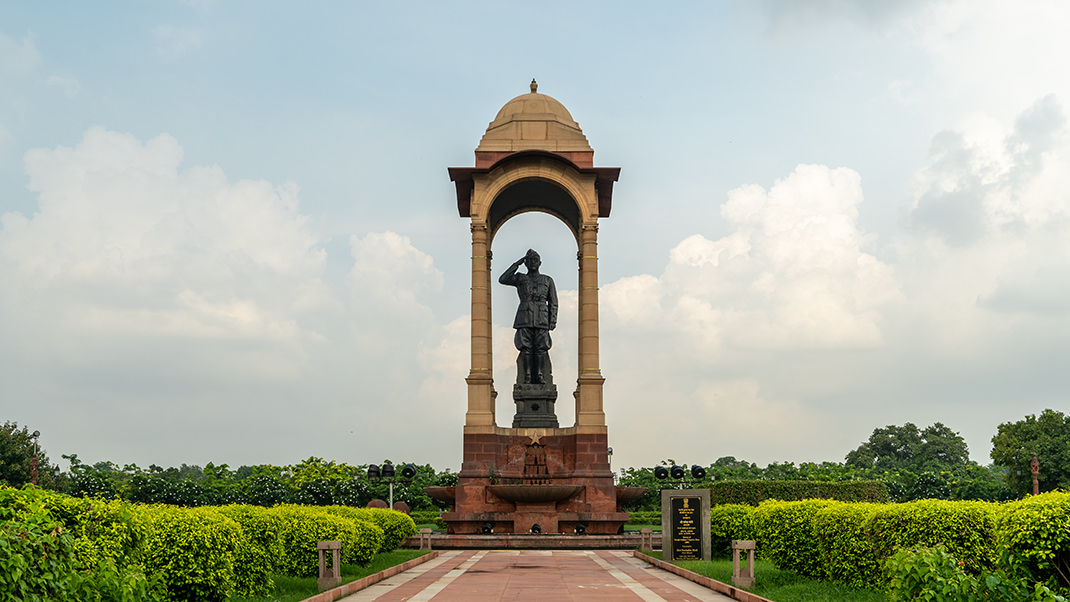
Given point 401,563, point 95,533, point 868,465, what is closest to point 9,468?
point 401,563

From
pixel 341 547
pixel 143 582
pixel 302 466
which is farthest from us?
pixel 302 466

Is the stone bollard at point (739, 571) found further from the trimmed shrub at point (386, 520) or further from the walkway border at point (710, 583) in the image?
the trimmed shrub at point (386, 520)

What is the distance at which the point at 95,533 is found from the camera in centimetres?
717

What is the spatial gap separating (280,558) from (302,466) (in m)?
27.9

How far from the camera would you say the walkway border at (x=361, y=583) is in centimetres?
1154

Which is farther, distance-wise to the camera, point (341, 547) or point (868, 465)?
point (868, 465)

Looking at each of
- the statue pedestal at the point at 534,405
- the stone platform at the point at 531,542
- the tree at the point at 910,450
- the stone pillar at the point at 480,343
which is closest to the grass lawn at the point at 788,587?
the stone platform at the point at 531,542

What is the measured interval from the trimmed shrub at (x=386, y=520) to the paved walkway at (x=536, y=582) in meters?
0.91

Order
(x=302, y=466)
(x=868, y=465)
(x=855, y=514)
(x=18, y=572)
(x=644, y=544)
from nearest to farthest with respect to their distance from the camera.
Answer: (x=18, y=572) → (x=855, y=514) → (x=644, y=544) → (x=302, y=466) → (x=868, y=465)

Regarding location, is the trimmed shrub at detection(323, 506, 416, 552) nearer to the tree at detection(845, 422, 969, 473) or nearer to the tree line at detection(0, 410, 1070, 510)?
the tree line at detection(0, 410, 1070, 510)

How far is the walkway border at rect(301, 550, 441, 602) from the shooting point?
1154 centimetres

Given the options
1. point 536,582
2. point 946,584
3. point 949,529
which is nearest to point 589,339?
point 536,582

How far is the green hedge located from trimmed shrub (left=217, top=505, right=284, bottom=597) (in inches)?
542

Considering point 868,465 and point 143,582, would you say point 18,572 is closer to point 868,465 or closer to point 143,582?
point 143,582
